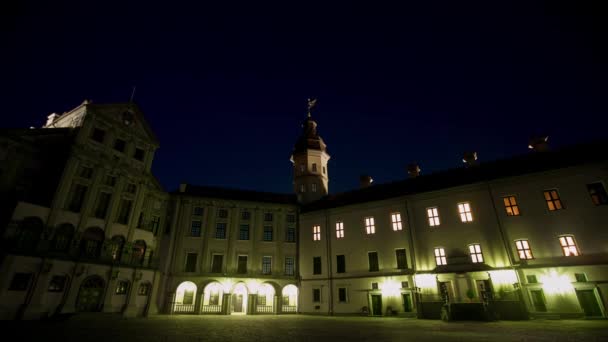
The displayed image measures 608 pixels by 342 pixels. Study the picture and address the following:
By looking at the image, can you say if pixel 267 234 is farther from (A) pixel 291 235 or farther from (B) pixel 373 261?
(B) pixel 373 261

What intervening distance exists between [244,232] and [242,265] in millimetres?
3556

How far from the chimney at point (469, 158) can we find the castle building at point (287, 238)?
0.14 meters

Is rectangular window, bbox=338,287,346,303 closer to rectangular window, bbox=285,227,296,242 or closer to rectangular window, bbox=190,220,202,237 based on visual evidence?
rectangular window, bbox=285,227,296,242

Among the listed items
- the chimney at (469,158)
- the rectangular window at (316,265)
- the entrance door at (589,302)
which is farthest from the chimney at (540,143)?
the rectangular window at (316,265)

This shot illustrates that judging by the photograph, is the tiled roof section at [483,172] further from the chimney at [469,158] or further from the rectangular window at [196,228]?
the rectangular window at [196,228]

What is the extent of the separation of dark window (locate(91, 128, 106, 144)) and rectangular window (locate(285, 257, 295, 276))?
21.6 metres

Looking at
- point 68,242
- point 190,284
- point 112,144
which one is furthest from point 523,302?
point 112,144

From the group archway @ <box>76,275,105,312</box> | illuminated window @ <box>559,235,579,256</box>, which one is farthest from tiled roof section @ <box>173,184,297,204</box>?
illuminated window @ <box>559,235,579,256</box>

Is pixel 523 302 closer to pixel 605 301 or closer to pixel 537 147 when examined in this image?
pixel 605 301

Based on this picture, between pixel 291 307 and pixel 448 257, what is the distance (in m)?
16.8

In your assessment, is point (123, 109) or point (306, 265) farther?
point (306, 265)

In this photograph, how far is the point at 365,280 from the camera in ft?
90.1

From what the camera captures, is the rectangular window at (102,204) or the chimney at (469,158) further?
the chimney at (469,158)

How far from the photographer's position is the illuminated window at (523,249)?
2173 centimetres
